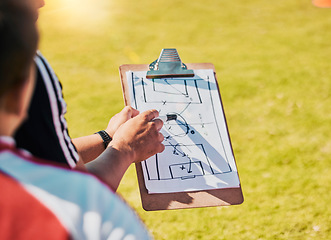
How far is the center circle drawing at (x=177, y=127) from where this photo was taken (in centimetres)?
160

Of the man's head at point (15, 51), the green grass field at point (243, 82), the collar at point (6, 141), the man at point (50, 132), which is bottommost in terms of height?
the green grass field at point (243, 82)

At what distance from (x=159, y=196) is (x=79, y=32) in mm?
4012

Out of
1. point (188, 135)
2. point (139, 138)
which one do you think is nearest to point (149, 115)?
point (139, 138)

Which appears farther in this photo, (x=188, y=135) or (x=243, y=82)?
(x=243, y=82)

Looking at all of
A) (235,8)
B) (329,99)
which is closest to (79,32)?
(235,8)

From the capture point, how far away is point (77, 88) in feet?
12.8

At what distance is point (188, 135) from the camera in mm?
1597

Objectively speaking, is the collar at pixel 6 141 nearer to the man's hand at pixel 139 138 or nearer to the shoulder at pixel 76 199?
the shoulder at pixel 76 199

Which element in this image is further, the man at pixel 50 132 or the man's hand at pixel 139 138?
the man's hand at pixel 139 138

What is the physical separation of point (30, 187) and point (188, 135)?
1.04 metres

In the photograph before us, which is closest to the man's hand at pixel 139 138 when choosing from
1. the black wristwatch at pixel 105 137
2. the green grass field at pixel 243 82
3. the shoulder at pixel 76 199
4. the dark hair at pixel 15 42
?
the black wristwatch at pixel 105 137

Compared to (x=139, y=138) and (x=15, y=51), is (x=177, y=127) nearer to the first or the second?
(x=139, y=138)

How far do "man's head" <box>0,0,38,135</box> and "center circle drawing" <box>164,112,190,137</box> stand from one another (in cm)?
99

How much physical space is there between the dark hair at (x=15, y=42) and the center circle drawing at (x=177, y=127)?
101cm
